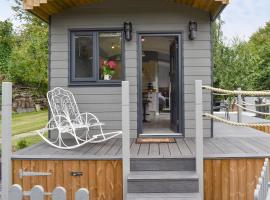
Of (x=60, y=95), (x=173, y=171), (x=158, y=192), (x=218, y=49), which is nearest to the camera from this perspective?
(x=158, y=192)

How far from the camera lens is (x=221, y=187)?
5199 mm

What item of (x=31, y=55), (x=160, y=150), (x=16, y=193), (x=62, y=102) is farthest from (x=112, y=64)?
(x=31, y=55)

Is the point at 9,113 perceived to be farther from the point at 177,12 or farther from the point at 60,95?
the point at 177,12

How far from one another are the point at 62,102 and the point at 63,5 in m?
1.82

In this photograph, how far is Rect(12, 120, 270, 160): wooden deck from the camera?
5.27 metres

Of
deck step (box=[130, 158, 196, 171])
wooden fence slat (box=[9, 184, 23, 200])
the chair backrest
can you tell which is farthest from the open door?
wooden fence slat (box=[9, 184, 23, 200])

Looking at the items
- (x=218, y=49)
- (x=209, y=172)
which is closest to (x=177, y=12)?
(x=209, y=172)

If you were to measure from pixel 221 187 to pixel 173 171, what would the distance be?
0.69 metres

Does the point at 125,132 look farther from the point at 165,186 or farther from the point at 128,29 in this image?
the point at 128,29

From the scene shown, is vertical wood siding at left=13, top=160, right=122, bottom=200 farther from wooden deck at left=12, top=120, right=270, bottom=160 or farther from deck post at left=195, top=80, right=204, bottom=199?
deck post at left=195, top=80, right=204, bottom=199

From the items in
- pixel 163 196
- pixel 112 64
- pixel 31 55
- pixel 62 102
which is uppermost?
pixel 31 55

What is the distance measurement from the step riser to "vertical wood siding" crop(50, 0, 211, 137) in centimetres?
247

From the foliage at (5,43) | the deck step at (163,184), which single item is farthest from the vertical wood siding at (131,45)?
the foliage at (5,43)

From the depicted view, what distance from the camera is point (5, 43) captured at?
70.8ft
